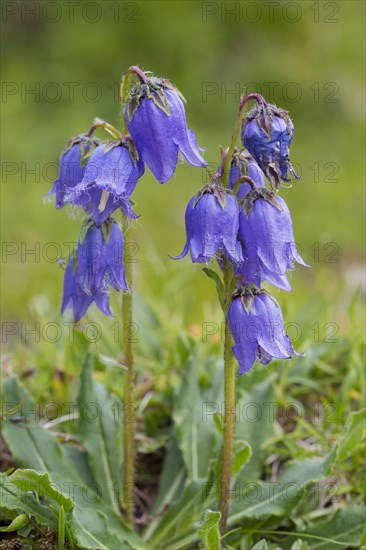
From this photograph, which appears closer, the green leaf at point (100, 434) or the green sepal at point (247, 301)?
the green sepal at point (247, 301)

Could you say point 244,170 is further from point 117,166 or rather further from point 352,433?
point 352,433

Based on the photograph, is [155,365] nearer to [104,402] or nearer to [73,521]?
[104,402]

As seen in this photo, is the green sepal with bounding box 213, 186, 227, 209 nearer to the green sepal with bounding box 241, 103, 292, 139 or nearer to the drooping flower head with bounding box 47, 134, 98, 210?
the green sepal with bounding box 241, 103, 292, 139

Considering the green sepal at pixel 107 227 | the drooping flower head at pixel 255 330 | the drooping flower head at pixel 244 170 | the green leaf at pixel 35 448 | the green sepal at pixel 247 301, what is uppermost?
the drooping flower head at pixel 244 170

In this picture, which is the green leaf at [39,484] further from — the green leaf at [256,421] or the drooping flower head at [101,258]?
the green leaf at [256,421]

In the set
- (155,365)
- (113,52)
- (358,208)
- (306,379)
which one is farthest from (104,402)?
(113,52)

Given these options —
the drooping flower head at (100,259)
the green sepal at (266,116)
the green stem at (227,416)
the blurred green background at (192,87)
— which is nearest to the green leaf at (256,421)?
the green stem at (227,416)
